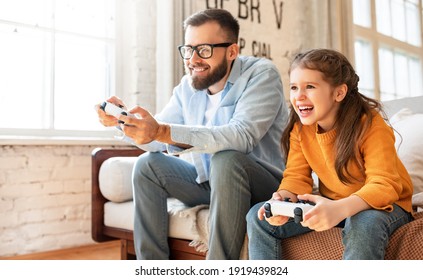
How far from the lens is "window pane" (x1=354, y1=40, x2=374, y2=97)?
4.05 meters

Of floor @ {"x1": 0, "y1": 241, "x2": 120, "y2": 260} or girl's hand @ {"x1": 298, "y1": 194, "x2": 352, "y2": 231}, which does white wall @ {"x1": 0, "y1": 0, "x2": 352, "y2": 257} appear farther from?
girl's hand @ {"x1": 298, "y1": 194, "x2": 352, "y2": 231}

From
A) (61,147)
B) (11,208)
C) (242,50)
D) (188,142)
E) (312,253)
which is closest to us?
(312,253)

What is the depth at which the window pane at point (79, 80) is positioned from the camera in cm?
244

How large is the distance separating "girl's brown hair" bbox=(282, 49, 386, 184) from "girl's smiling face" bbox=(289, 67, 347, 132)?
0.04ft

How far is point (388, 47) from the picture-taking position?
14.1 ft

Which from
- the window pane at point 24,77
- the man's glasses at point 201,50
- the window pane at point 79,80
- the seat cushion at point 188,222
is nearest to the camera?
the seat cushion at point 188,222

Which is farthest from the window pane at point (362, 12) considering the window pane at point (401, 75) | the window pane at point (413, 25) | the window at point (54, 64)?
the window at point (54, 64)

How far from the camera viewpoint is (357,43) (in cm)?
402

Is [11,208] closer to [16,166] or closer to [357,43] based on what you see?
[16,166]

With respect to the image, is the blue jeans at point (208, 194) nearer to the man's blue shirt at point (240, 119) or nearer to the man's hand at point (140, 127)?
the man's blue shirt at point (240, 119)

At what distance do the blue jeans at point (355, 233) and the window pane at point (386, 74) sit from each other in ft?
11.4

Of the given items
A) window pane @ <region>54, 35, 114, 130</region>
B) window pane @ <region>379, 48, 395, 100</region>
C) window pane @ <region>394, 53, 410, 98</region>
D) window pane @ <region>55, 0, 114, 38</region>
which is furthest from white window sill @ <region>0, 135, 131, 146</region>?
window pane @ <region>394, 53, 410, 98</region>

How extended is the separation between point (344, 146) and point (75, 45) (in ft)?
6.19

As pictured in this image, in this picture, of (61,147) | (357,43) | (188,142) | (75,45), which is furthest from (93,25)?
(357,43)
